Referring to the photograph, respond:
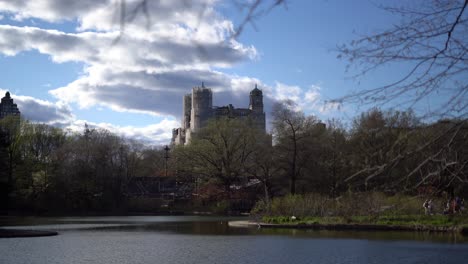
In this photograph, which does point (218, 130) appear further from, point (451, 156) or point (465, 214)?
point (451, 156)

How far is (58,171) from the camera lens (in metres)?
54.9

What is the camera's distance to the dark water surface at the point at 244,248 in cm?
1596

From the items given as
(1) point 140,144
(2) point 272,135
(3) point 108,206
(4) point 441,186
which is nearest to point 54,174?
(3) point 108,206

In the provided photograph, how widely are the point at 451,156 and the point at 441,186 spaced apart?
29cm

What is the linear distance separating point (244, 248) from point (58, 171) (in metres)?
40.4

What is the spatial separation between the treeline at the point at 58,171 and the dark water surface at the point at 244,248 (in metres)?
30.4

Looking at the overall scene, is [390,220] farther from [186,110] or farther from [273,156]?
[186,110]

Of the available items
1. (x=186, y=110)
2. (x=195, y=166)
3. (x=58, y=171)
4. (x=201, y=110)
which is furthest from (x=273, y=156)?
(x=186, y=110)

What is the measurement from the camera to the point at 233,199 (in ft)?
180

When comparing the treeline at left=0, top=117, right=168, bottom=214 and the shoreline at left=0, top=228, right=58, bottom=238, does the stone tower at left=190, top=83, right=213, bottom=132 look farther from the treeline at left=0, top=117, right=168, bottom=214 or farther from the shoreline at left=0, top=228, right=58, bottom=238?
the shoreline at left=0, top=228, right=58, bottom=238

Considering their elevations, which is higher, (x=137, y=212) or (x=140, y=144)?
(x=140, y=144)

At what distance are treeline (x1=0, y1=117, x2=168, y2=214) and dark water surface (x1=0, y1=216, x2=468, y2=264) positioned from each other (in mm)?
30443

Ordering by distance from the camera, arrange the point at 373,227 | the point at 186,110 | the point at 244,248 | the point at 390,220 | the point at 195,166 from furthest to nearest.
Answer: the point at 186,110, the point at 195,166, the point at 390,220, the point at 373,227, the point at 244,248

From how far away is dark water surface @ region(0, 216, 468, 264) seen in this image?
628 inches
